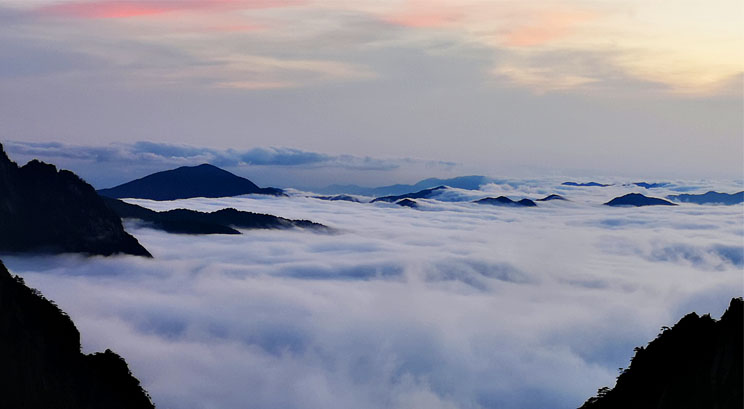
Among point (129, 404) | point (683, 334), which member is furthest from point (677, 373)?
point (129, 404)

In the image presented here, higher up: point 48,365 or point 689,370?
point 689,370

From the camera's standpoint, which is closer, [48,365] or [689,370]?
[689,370]

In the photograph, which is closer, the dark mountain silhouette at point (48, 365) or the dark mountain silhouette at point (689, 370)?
the dark mountain silhouette at point (689, 370)

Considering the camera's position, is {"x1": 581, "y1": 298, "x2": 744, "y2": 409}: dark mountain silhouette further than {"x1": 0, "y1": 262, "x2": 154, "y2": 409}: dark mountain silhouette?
No

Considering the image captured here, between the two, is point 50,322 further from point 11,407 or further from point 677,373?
point 677,373
